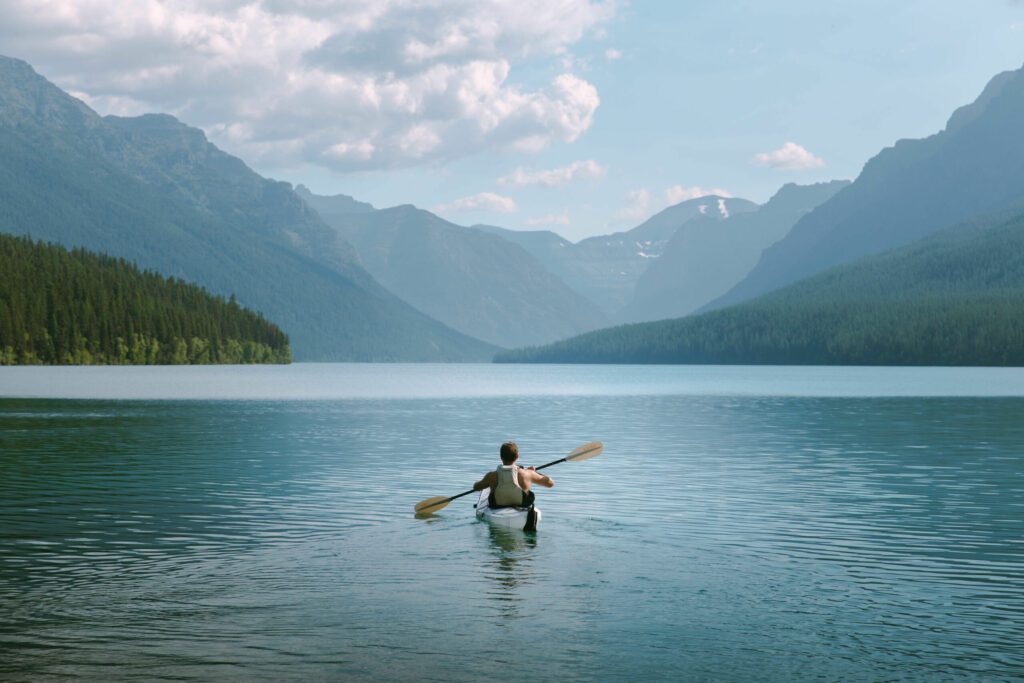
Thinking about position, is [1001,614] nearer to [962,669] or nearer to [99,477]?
[962,669]

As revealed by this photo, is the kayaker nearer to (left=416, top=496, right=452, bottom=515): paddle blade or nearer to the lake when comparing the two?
the lake

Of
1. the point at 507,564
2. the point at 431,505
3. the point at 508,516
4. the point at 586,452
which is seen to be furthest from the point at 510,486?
the point at 586,452

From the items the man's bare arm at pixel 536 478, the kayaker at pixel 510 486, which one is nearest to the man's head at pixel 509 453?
the kayaker at pixel 510 486

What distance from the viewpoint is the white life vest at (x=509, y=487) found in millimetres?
34500

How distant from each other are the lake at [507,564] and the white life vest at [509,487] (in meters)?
1.10

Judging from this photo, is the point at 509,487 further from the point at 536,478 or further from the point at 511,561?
the point at 511,561

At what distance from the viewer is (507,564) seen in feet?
95.2

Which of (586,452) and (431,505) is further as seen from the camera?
(586,452)

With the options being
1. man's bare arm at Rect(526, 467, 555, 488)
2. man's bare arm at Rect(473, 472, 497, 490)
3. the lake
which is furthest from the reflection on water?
man's bare arm at Rect(526, 467, 555, 488)

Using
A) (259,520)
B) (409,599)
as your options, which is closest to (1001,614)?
(409,599)

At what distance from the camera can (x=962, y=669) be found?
19.3m

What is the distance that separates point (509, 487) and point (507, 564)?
562 cm

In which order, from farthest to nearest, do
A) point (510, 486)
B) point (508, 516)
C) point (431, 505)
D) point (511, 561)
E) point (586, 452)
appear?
1. point (586, 452)
2. point (431, 505)
3. point (510, 486)
4. point (508, 516)
5. point (511, 561)

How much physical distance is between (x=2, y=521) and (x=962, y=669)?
26153 mm
